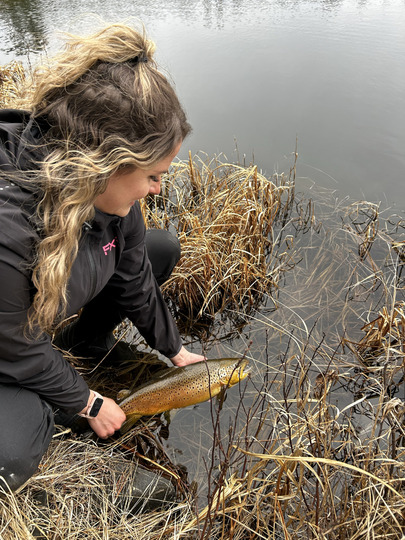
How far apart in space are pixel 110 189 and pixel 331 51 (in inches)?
331

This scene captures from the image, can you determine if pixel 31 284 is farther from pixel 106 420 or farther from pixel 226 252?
pixel 226 252

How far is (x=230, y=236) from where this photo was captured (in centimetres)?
401

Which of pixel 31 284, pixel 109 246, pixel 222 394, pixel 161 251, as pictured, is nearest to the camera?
pixel 31 284

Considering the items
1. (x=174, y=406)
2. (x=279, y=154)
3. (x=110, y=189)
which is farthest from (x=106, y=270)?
(x=279, y=154)

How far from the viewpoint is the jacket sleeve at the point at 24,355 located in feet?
6.09

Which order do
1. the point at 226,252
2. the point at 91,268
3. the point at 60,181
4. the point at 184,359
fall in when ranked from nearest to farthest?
the point at 60,181 → the point at 91,268 → the point at 184,359 → the point at 226,252

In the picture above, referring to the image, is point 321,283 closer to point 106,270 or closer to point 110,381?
point 110,381

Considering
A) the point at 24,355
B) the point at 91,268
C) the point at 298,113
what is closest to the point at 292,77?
the point at 298,113

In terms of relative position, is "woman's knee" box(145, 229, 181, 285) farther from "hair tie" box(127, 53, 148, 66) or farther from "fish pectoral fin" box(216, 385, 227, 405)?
"hair tie" box(127, 53, 148, 66)

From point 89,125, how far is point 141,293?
1.27 meters

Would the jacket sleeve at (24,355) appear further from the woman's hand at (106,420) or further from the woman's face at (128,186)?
the woman's face at (128,186)

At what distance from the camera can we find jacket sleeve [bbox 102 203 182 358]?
2.71 metres

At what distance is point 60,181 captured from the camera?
5.86ft

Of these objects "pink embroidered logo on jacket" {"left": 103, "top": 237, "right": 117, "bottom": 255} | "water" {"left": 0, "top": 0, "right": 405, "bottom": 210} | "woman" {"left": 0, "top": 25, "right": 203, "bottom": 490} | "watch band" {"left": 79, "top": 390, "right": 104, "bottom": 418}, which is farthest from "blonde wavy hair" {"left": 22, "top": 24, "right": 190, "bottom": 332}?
"water" {"left": 0, "top": 0, "right": 405, "bottom": 210}
